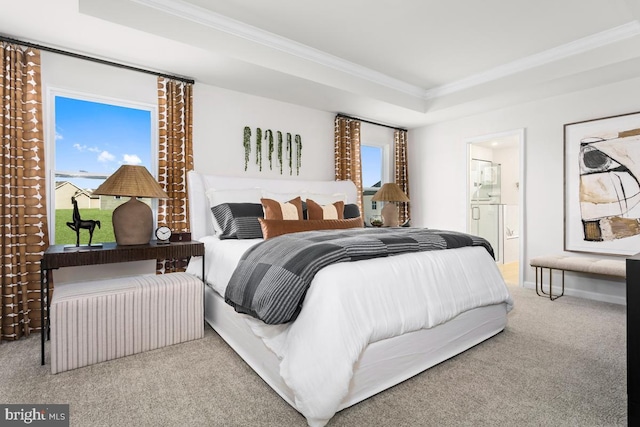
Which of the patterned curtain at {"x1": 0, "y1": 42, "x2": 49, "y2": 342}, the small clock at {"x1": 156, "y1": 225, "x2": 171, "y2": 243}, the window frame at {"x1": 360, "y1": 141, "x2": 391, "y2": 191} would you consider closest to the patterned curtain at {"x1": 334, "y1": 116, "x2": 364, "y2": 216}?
the window frame at {"x1": 360, "y1": 141, "x2": 391, "y2": 191}

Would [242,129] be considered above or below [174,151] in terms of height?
above

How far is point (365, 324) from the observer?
1706 mm

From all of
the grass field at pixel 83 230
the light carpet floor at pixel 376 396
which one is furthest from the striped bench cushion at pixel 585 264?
the grass field at pixel 83 230

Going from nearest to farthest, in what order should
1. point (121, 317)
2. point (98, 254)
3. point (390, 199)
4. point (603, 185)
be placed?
point (121, 317) → point (98, 254) → point (603, 185) → point (390, 199)

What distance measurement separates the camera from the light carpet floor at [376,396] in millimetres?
1636

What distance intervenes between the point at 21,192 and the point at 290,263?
2.40 m

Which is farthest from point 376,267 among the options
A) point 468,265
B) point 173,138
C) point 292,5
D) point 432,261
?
point 173,138

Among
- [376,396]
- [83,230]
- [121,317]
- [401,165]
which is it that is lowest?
[376,396]

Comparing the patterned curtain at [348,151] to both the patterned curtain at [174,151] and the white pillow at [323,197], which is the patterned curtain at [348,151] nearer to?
the white pillow at [323,197]

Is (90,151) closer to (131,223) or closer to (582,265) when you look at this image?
(131,223)

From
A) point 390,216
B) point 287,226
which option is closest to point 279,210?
point 287,226

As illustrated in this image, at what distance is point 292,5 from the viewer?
2.75 meters

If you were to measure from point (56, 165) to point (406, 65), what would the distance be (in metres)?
3.68

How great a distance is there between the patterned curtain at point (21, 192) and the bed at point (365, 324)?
1.41 metres
